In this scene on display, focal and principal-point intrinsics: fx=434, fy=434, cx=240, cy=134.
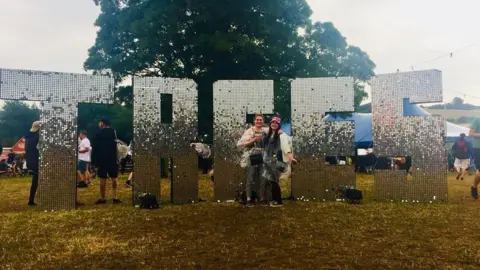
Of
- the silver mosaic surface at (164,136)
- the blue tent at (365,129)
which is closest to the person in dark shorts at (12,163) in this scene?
the blue tent at (365,129)

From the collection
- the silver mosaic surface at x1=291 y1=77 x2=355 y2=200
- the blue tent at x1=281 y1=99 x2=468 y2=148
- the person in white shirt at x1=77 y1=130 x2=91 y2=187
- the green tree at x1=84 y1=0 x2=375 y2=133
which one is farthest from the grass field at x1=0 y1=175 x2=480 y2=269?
the blue tent at x1=281 y1=99 x2=468 y2=148

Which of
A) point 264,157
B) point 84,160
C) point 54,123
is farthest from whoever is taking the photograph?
point 84,160

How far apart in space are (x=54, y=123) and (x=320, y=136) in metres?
5.84

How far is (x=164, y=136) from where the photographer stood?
967 centimetres

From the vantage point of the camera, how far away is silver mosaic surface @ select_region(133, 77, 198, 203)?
9.48 metres

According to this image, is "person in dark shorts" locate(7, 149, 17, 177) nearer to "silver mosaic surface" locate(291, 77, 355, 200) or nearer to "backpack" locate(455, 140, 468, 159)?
"silver mosaic surface" locate(291, 77, 355, 200)

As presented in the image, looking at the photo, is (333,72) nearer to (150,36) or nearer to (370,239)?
(150,36)

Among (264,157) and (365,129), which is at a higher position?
(365,129)

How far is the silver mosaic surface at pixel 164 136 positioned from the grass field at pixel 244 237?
75 cm

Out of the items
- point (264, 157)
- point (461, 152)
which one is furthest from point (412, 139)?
point (461, 152)

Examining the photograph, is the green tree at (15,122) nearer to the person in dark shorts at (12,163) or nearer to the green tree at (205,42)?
the person in dark shorts at (12,163)

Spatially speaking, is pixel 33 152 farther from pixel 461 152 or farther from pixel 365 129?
pixel 365 129

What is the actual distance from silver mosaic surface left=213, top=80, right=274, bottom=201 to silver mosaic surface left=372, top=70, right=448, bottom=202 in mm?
2706

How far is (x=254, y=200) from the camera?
31.6ft
